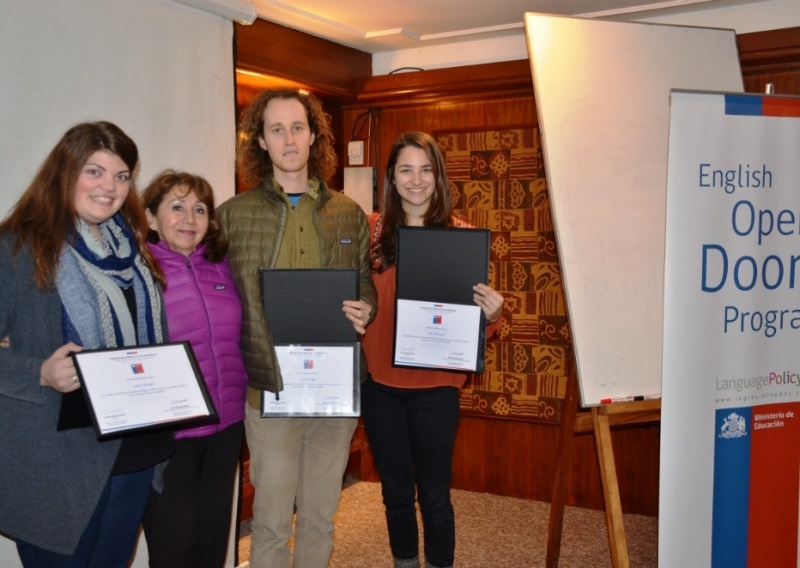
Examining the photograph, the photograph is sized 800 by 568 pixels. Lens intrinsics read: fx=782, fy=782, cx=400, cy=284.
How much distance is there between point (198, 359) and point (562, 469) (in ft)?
5.01

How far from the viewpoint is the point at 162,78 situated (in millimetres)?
2900

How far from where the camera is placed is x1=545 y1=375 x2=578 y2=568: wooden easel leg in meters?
2.88

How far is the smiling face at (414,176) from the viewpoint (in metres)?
2.49

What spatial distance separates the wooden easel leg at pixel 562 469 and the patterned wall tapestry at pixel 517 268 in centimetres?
94

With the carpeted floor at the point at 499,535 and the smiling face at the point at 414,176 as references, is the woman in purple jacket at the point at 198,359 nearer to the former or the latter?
the smiling face at the point at 414,176

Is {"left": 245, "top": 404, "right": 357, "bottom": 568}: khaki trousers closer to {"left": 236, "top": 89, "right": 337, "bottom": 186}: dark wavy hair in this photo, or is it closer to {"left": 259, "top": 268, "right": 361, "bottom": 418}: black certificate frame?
{"left": 259, "top": 268, "right": 361, "bottom": 418}: black certificate frame

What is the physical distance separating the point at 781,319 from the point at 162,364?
1716mm

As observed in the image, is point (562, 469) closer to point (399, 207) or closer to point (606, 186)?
point (606, 186)

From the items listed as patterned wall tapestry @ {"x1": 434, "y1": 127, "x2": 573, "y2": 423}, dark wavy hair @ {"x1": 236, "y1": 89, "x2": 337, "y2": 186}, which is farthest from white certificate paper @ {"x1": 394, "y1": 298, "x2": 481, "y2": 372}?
patterned wall tapestry @ {"x1": 434, "y1": 127, "x2": 573, "y2": 423}

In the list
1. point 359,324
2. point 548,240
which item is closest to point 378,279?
point 359,324

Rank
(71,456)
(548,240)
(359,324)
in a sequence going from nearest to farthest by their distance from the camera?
1. (71,456)
2. (359,324)
3. (548,240)

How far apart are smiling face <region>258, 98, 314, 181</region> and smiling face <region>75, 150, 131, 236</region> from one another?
0.54 m

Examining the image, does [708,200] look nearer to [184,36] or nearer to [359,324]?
[359,324]

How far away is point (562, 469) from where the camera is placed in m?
3.01
